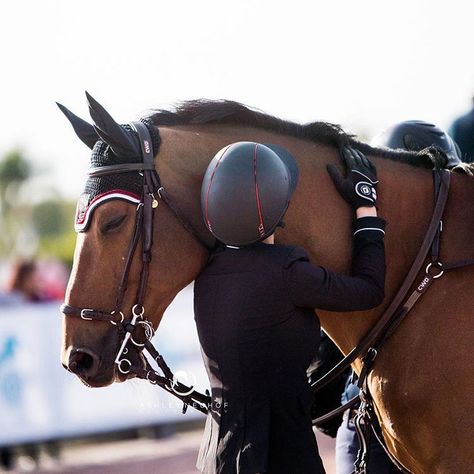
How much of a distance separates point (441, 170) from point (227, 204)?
99 cm

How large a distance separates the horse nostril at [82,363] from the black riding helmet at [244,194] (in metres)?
0.63

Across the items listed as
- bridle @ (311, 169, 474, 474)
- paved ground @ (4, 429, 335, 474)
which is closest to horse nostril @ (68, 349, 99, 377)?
bridle @ (311, 169, 474, 474)

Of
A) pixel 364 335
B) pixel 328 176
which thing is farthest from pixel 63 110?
pixel 364 335

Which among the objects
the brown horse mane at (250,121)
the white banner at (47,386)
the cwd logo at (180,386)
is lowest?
the white banner at (47,386)

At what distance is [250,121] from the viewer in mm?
3891

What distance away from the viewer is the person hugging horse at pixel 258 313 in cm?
338

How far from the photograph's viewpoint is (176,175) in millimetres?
3682

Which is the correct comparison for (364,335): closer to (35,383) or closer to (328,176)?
(328,176)

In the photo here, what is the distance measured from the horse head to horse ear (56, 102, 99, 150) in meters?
0.14

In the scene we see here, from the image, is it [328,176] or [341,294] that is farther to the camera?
[328,176]

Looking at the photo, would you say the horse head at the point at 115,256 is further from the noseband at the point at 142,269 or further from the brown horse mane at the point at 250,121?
the brown horse mane at the point at 250,121

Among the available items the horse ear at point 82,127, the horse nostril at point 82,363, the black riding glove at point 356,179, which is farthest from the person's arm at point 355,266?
the horse ear at point 82,127

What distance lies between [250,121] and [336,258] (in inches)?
25.9

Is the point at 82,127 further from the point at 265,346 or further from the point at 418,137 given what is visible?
the point at 418,137
